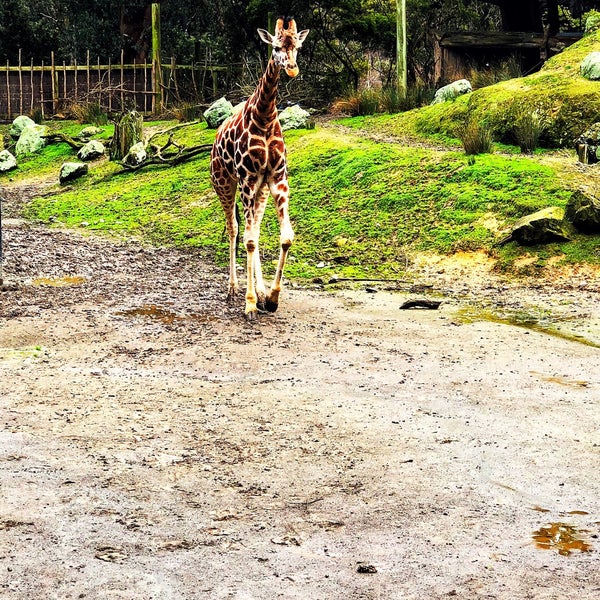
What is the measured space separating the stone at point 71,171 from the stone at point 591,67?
889cm

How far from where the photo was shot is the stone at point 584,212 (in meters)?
11.7

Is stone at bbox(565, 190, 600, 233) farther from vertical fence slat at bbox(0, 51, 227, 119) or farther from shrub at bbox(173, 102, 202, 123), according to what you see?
vertical fence slat at bbox(0, 51, 227, 119)

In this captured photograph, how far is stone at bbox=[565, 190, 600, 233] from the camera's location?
11664 mm

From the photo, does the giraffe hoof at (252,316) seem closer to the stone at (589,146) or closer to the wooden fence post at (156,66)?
the stone at (589,146)

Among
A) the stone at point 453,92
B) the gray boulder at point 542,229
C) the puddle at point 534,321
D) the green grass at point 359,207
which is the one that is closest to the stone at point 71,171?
the green grass at point 359,207

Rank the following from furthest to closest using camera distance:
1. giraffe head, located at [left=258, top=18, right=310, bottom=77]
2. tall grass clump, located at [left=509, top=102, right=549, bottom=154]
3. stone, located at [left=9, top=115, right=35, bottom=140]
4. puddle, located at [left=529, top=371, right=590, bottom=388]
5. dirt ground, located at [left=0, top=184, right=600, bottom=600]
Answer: stone, located at [left=9, top=115, right=35, bottom=140] → tall grass clump, located at [left=509, top=102, right=549, bottom=154] → giraffe head, located at [left=258, top=18, right=310, bottom=77] → puddle, located at [left=529, top=371, right=590, bottom=388] → dirt ground, located at [left=0, top=184, right=600, bottom=600]

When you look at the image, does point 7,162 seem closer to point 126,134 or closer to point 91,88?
point 126,134

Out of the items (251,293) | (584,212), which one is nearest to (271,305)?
(251,293)

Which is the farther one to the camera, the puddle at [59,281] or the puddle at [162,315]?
the puddle at [59,281]

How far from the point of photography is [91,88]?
82.8 ft

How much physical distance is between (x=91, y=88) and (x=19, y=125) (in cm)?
255

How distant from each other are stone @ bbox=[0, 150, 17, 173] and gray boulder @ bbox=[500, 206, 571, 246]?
1227 cm

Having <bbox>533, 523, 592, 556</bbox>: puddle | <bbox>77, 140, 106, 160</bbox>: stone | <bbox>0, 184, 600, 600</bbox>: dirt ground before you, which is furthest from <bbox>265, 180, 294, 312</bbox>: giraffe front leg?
<bbox>77, 140, 106, 160</bbox>: stone

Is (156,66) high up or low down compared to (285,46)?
up
